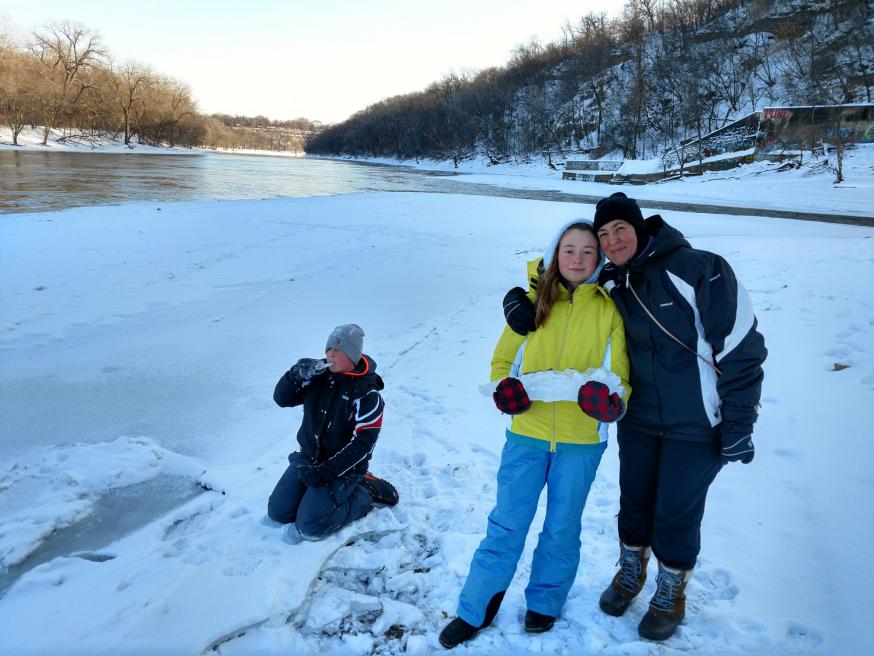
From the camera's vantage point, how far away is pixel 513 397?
2.21 meters

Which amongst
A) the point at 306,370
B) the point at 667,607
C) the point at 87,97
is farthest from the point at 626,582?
the point at 87,97

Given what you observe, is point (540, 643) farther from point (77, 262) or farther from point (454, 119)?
point (454, 119)

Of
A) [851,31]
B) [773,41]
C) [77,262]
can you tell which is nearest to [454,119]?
[773,41]

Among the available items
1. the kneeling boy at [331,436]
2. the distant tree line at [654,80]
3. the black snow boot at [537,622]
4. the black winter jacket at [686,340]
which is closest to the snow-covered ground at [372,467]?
the black snow boot at [537,622]

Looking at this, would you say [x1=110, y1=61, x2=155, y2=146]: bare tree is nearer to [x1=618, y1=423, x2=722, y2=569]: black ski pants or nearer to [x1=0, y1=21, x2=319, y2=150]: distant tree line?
[x1=0, y1=21, x2=319, y2=150]: distant tree line

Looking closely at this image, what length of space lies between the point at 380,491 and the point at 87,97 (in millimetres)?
85403

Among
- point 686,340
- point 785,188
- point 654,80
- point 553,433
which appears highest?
point 654,80

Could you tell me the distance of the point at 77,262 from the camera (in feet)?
29.3

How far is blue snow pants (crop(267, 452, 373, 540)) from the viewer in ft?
9.47

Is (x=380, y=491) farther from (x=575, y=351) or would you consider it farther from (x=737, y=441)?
(x=737, y=441)

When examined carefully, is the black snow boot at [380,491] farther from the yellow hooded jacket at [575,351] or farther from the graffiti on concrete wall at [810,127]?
the graffiti on concrete wall at [810,127]

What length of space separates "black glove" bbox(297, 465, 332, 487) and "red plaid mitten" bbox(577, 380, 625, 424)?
1.55 m

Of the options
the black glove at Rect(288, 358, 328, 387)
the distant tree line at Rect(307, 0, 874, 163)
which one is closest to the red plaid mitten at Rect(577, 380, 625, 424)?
the black glove at Rect(288, 358, 328, 387)

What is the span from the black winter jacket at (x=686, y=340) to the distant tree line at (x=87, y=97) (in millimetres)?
70140
